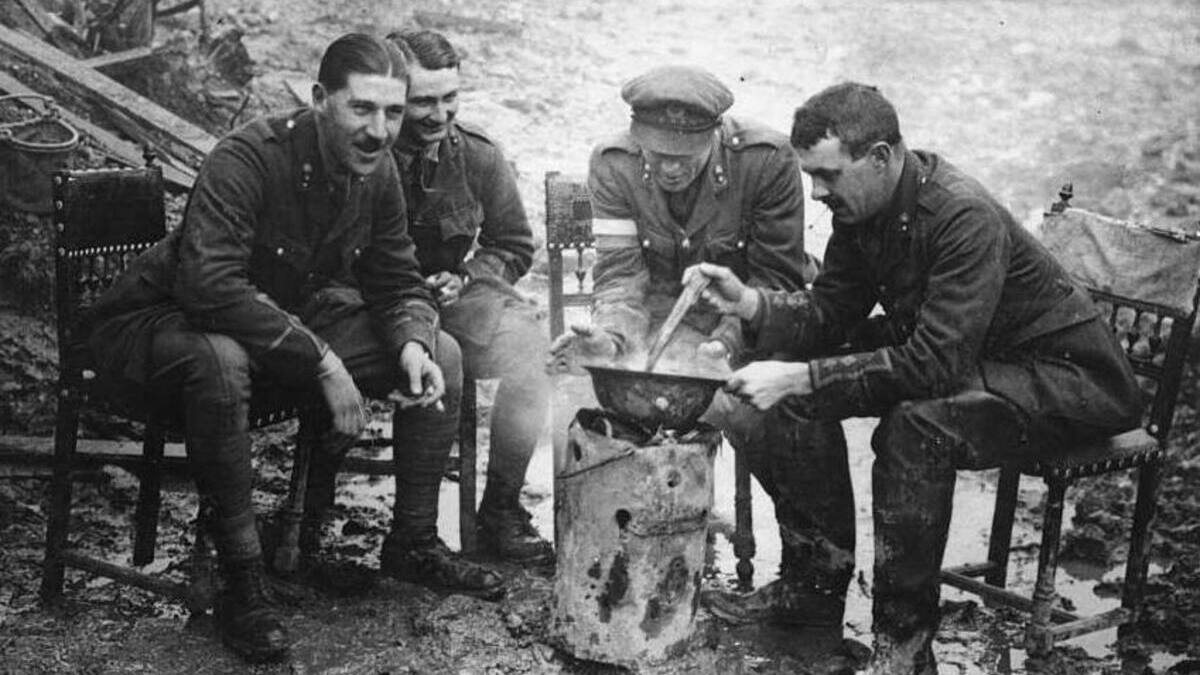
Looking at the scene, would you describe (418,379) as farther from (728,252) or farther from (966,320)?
(966,320)

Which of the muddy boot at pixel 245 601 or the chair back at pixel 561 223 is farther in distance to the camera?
the chair back at pixel 561 223

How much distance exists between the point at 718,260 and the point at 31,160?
3.47 metres

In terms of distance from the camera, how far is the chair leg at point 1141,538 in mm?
4828

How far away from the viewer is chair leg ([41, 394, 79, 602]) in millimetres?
4617

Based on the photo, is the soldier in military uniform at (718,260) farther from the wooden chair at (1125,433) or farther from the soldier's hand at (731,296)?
the wooden chair at (1125,433)

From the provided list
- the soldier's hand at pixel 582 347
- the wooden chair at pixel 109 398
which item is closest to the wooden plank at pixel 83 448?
the wooden chair at pixel 109 398

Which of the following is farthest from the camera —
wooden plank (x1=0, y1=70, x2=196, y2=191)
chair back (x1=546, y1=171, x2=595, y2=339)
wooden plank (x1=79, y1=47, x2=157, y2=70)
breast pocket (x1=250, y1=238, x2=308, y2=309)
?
wooden plank (x1=79, y1=47, x2=157, y2=70)

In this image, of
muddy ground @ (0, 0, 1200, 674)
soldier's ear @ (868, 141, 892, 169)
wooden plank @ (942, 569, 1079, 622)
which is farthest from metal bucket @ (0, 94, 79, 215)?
wooden plank @ (942, 569, 1079, 622)

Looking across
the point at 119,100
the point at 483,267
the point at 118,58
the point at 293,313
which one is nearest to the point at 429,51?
the point at 483,267

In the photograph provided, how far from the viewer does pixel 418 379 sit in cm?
477

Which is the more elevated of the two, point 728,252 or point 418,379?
point 728,252

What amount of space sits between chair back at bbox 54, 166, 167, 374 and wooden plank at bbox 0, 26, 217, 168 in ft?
9.73

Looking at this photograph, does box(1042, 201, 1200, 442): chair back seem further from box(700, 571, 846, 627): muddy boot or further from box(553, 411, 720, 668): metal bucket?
box(553, 411, 720, 668): metal bucket

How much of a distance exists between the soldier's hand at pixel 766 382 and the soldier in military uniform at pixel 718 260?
0.26 m
